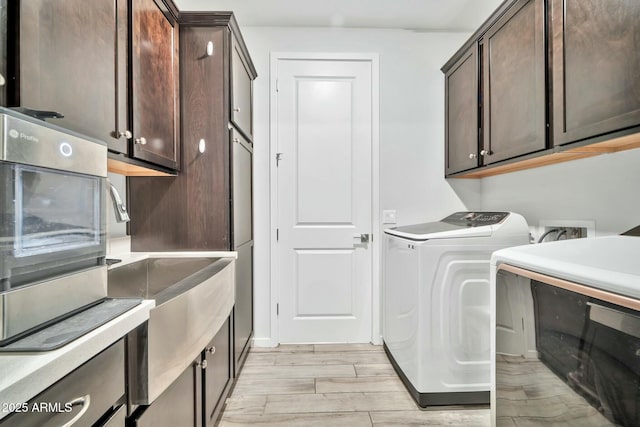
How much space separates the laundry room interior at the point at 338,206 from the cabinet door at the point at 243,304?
0.04 m

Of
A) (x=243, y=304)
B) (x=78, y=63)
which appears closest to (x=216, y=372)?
(x=243, y=304)

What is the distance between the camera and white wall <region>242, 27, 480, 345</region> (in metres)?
2.49

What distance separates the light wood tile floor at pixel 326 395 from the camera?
5.41ft

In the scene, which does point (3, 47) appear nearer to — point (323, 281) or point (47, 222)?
point (47, 222)

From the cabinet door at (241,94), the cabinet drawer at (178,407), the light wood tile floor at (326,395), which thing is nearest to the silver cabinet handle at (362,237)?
the light wood tile floor at (326,395)

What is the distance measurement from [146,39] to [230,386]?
189cm

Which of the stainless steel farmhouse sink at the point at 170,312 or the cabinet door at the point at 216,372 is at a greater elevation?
the stainless steel farmhouse sink at the point at 170,312

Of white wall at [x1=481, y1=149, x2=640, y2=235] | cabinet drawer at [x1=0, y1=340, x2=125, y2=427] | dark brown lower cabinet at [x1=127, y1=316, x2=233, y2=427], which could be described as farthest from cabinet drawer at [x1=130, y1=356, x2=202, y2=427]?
white wall at [x1=481, y1=149, x2=640, y2=235]

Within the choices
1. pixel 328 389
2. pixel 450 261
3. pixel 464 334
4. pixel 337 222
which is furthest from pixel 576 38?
pixel 328 389

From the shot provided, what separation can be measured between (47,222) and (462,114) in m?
2.40

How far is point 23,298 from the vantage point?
1.99 ft

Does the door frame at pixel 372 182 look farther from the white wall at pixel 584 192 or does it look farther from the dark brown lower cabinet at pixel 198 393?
the white wall at pixel 584 192

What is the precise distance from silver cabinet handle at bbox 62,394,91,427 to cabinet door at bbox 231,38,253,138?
1.52m

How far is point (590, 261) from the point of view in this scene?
0.96 m
